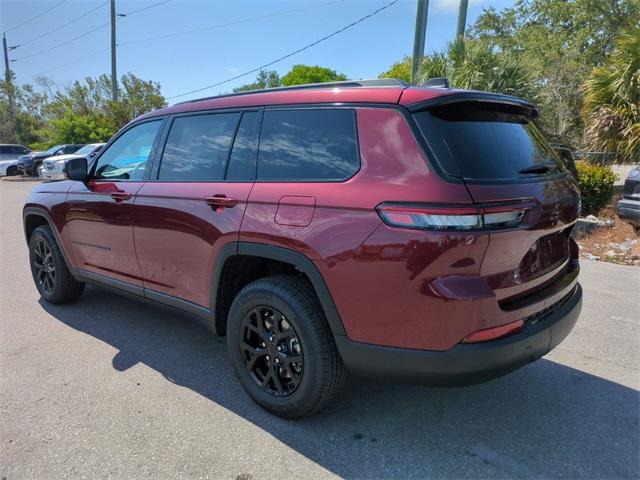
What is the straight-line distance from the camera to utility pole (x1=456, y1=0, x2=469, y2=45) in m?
10.9

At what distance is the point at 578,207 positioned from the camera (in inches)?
108

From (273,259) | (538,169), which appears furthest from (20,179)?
(538,169)

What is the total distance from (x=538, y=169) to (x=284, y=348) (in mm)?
1734

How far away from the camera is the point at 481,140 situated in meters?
2.30

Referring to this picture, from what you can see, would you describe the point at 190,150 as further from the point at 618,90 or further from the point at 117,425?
the point at 618,90

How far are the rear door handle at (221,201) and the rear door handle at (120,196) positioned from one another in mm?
970

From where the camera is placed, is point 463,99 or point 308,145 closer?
point 463,99

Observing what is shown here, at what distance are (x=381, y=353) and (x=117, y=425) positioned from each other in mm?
1607

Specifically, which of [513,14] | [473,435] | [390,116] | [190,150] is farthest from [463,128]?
[513,14]

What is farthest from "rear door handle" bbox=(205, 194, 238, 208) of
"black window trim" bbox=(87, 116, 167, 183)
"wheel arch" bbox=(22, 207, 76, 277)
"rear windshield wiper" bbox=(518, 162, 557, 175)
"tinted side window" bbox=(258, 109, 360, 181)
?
"wheel arch" bbox=(22, 207, 76, 277)

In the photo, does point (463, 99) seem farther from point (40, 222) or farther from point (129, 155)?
point (40, 222)

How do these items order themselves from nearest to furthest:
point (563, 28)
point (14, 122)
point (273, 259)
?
point (273, 259) → point (563, 28) → point (14, 122)

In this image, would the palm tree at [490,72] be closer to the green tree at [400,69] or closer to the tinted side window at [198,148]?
the tinted side window at [198,148]

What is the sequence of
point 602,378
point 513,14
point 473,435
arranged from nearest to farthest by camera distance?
point 473,435
point 602,378
point 513,14
